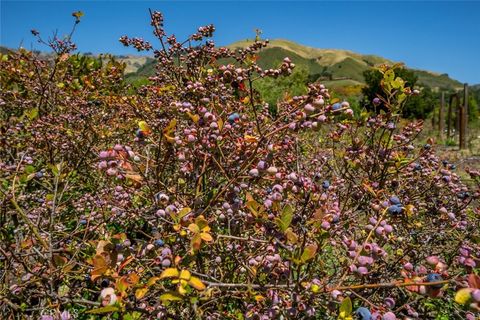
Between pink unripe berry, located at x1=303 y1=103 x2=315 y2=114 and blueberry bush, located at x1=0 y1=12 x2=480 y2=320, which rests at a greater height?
pink unripe berry, located at x1=303 y1=103 x2=315 y2=114

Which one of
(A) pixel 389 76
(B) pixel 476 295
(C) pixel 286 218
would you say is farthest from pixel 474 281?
(A) pixel 389 76

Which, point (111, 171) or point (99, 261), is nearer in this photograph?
point (99, 261)

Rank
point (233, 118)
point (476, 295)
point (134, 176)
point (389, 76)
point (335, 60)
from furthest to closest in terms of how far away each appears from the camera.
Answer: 1. point (335, 60)
2. point (389, 76)
3. point (233, 118)
4. point (134, 176)
5. point (476, 295)

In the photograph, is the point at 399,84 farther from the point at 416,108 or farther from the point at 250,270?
the point at 416,108

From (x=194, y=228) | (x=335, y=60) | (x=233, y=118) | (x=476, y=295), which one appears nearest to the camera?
(x=476, y=295)

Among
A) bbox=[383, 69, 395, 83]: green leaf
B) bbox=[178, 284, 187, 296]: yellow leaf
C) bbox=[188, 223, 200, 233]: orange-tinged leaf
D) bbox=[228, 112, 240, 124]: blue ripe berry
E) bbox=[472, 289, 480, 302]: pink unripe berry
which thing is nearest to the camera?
bbox=[472, 289, 480, 302]: pink unripe berry

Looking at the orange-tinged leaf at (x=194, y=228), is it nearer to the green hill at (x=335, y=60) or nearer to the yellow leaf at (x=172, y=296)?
the yellow leaf at (x=172, y=296)

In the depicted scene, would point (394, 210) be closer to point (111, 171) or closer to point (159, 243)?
point (159, 243)

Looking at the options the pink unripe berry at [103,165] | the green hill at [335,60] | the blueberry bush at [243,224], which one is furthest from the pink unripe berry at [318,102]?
the green hill at [335,60]

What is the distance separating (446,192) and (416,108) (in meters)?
37.0

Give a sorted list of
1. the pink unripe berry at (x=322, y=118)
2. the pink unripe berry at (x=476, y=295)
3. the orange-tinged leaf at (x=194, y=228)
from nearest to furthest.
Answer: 1. the pink unripe berry at (x=476, y=295)
2. the orange-tinged leaf at (x=194, y=228)
3. the pink unripe berry at (x=322, y=118)

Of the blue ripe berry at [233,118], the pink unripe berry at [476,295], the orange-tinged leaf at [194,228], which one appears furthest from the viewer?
the blue ripe berry at [233,118]

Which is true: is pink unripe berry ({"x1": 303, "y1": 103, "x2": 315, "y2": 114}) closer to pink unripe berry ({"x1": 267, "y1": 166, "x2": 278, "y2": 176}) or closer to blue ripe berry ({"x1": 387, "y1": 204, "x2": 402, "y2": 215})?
pink unripe berry ({"x1": 267, "y1": 166, "x2": 278, "y2": 176})

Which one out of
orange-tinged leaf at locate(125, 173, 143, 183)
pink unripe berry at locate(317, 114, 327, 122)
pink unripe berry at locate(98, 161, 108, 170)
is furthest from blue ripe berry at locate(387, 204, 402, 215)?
pink unripe berry at locate(98, 161, 108, 170)
